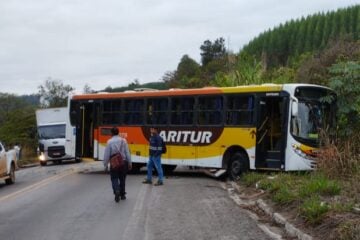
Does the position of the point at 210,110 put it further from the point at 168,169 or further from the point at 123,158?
the point at 123,158

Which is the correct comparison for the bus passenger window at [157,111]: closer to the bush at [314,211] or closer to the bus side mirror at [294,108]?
the bus side mirror at [294,108]

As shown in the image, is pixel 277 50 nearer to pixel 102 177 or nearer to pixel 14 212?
pixel 102 177

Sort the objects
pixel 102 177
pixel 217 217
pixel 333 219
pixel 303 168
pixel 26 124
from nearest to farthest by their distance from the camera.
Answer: pixel 333 219 < pixel 217 217 < pixel 303 168 < pixel 102 177 < pixel 26 124

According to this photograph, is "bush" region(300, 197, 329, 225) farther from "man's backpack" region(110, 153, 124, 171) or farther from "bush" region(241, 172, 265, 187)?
"bush" region(241, 172, 265, 187)

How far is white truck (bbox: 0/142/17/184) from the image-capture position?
21.4 metres

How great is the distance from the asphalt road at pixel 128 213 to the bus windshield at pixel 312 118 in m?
2.97

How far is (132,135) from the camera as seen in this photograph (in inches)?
933

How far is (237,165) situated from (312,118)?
281 cm

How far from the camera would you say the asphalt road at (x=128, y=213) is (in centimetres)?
1055

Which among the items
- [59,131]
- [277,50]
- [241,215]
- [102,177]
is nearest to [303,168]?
[241,215]

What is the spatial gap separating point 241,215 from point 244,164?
735cm

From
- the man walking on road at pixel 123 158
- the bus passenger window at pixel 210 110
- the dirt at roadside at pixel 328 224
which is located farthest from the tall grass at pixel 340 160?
the bus passenger window at pixel 210 110

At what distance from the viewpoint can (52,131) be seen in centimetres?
3716

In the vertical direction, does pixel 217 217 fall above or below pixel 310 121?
below
